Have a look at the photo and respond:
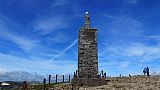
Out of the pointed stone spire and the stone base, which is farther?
the pointed stone spire

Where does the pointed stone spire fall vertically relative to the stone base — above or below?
above

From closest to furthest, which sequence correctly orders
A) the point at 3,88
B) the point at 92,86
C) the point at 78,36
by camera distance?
1. the point at 3,88
2. the point at 92,86
3. the point at 78,36

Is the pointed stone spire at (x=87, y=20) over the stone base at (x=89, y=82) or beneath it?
over

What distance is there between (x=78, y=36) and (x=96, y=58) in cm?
346

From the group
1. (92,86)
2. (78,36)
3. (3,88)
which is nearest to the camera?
(3,88)

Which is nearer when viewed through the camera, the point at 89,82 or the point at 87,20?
the point at 89,82

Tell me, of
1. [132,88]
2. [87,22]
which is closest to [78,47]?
[87,22]

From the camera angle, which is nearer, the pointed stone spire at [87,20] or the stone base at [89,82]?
the stone base at [89,82]

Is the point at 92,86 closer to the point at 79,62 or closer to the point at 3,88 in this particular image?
the point at 79,62

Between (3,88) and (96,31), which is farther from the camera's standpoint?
(96,31)

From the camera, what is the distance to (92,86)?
31.6 meters

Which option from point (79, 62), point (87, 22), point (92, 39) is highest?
point (87, 22)

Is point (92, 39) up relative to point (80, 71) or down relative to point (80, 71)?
up

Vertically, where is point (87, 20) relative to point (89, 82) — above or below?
above
